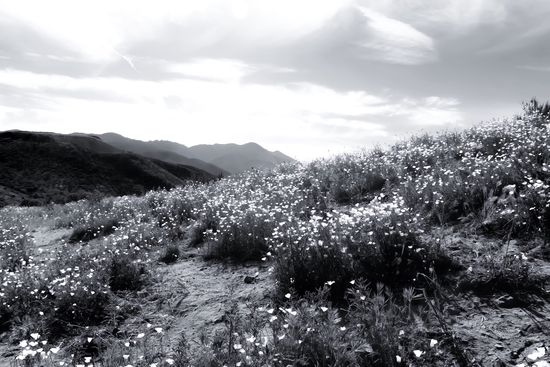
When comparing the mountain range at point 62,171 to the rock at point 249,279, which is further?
the mountain range at point 62,171

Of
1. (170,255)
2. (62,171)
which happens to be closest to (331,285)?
(170,255)

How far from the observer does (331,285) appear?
4.20 metres

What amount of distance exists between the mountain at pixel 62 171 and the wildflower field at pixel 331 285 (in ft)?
116

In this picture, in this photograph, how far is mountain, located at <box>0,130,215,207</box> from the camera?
45406 millimetres

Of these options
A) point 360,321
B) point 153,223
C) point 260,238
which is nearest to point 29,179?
point 153,223

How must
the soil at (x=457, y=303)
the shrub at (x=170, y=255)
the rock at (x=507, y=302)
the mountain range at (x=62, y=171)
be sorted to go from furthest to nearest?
the mountain range at (x=62, y=171) → the shrub at (x=170, y=255) → the rock at (x=507, y=302) → the soil at (x=457, y=303)

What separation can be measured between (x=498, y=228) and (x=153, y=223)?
698cm

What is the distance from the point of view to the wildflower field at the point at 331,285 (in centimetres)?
293

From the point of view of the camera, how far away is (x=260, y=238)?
6172 mm

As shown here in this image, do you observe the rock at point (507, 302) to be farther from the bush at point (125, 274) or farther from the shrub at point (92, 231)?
the shrub at point (92, 231)

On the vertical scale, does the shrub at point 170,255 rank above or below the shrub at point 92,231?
above

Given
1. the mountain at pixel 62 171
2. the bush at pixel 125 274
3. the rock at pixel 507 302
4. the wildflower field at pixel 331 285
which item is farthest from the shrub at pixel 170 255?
the mountain at pixel 62 171

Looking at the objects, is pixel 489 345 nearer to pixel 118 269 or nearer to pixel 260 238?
pixel 260 238

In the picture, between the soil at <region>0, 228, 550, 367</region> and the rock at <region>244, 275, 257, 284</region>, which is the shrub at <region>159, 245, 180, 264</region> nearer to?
the soil at <region>0, 228, 550, 367</region>
